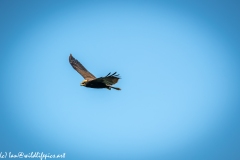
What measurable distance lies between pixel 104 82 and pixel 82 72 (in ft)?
10.2

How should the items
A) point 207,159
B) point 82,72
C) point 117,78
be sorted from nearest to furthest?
point 117,78 → point 82,72 → point 207,159

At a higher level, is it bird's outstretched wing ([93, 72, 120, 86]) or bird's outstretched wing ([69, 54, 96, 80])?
bird's outstretched wing ([69, 54, 96, 80])

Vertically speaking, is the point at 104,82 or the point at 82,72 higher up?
the point at 82,72

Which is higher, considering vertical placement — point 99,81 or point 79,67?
point 79,67

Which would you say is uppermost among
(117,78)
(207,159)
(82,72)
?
(207,159)

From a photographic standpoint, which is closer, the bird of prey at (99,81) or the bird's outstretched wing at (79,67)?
the bird of prey at (99,81)

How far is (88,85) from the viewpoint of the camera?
1630 centimetres

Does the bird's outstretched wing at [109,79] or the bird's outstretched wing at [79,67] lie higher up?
the bird's outstretched wing at [79,67]

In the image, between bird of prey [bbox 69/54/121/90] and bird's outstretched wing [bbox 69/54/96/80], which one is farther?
bird's outstretched wing [bbox 69/54/96/80]

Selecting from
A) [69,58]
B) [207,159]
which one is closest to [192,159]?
[207,159]

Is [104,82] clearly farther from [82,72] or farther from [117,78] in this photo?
[82,72]

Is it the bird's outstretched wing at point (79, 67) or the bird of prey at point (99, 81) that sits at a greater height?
the bird's outstretched wing at point (79, 67)

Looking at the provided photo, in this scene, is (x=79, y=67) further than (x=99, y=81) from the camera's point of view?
Yes

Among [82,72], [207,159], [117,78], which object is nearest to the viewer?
[117,78]
